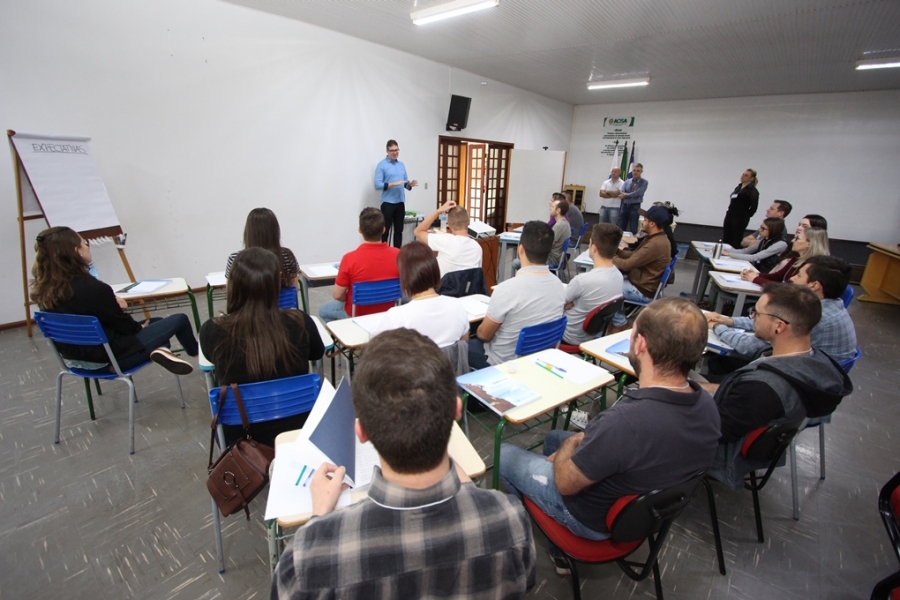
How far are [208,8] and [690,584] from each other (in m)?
6.17

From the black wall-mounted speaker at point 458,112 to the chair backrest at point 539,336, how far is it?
5890 millimetres

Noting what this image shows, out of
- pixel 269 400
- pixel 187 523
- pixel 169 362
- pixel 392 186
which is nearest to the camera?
pixel 269 400

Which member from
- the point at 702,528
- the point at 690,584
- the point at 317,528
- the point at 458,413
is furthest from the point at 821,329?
the point at 317,528

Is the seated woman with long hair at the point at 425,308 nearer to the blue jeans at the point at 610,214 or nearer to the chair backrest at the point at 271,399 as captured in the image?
the chair backrest at the point at 271,399

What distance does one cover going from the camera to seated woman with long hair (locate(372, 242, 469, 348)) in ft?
6.30

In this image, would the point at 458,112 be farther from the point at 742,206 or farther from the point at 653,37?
the point at 742,206

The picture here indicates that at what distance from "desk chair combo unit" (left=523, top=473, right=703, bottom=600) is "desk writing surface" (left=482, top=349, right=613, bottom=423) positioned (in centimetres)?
33

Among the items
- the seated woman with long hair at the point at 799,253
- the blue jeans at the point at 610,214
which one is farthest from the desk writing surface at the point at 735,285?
the blue jeans at the point at 610,214

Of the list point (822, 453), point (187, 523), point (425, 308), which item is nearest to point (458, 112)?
point (425, 308)

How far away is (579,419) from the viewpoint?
8.86ft

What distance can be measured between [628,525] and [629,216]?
26.9 ft

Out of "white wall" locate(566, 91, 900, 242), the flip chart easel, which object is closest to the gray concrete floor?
the flip chart easel

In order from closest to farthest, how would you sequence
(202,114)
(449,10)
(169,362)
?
1. (169,362)
2. (449,10)
3. (202,114)

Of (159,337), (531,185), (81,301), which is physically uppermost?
(531,185)
